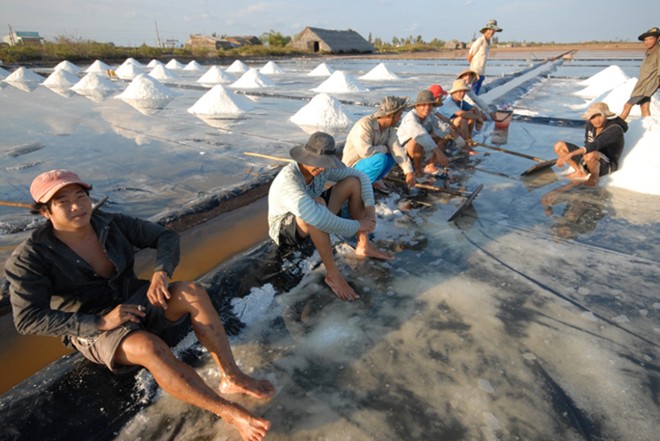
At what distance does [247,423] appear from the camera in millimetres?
1095

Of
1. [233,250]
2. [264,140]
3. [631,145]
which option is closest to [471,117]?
[631,145]

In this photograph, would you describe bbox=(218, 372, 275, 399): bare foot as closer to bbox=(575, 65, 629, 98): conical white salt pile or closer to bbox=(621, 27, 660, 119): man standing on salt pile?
bbox=(621, 27, 660, 119): man standing on salt pile

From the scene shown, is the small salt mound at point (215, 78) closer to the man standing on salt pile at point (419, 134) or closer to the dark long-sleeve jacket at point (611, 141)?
the man standing on salt pile at point (419, 134)

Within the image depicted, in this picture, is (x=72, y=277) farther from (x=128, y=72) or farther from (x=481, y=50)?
(x=128, y=72)

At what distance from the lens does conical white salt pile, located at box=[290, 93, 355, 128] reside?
5.52 m

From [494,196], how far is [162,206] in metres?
2.69

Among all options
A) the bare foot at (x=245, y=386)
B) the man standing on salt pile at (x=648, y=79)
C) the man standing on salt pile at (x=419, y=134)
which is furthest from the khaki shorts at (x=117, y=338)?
the man standing on salt pile at (x=648, y=79)

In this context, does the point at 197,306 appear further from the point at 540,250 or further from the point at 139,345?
the point at 540,250

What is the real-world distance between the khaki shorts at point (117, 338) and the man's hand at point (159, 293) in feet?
0.11

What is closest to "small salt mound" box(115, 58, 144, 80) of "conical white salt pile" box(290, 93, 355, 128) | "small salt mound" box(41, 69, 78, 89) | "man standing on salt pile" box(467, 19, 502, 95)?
"small salt mound" box(41, 69, 78, 89)

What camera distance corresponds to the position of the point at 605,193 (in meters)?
3.02

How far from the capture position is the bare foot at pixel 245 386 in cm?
125

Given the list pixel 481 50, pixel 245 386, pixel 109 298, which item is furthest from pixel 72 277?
pixel 481 50

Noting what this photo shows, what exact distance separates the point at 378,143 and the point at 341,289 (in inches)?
51.0
